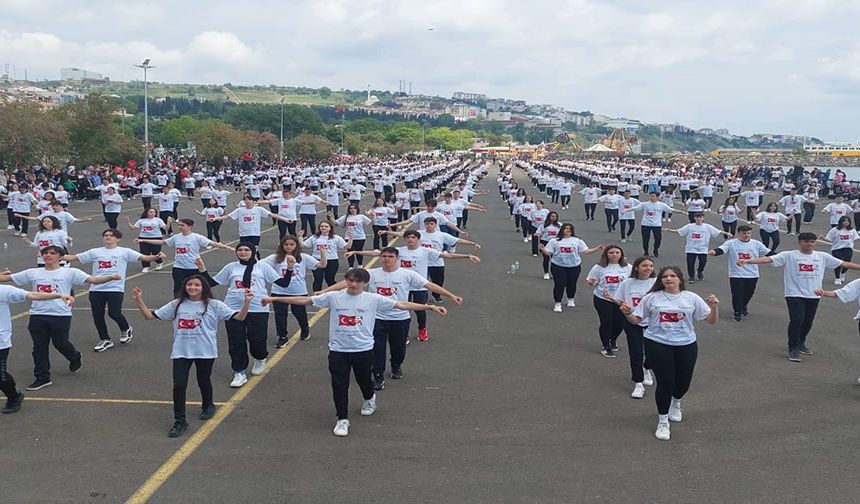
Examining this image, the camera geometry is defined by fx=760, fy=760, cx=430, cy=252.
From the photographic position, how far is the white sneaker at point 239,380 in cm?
876

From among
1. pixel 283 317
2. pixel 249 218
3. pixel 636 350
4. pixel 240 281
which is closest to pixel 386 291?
pixel 240 281

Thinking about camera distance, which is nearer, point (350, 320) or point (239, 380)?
point (350, 320)

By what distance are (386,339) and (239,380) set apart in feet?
5.78

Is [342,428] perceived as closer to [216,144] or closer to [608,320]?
[608,320]

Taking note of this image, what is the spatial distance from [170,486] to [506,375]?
4465mm

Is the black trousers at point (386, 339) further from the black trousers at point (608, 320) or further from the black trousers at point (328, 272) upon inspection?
the black trousers at point (328, 272)

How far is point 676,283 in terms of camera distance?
7344 millimetres

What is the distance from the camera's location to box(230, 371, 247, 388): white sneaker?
8.76 meters

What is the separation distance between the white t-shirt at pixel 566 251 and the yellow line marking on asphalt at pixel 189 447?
5.02 metres

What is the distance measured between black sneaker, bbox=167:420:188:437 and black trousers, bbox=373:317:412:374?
2.22m

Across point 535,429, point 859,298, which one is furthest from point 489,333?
point 859,298

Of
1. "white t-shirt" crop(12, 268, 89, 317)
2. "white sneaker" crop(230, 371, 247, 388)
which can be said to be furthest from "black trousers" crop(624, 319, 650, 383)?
"white t-shirt" crop(12, 268, 89, 317)

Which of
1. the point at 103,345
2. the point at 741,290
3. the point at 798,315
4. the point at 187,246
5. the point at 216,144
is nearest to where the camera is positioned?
the point at 798,315

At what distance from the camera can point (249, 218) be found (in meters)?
16.1
